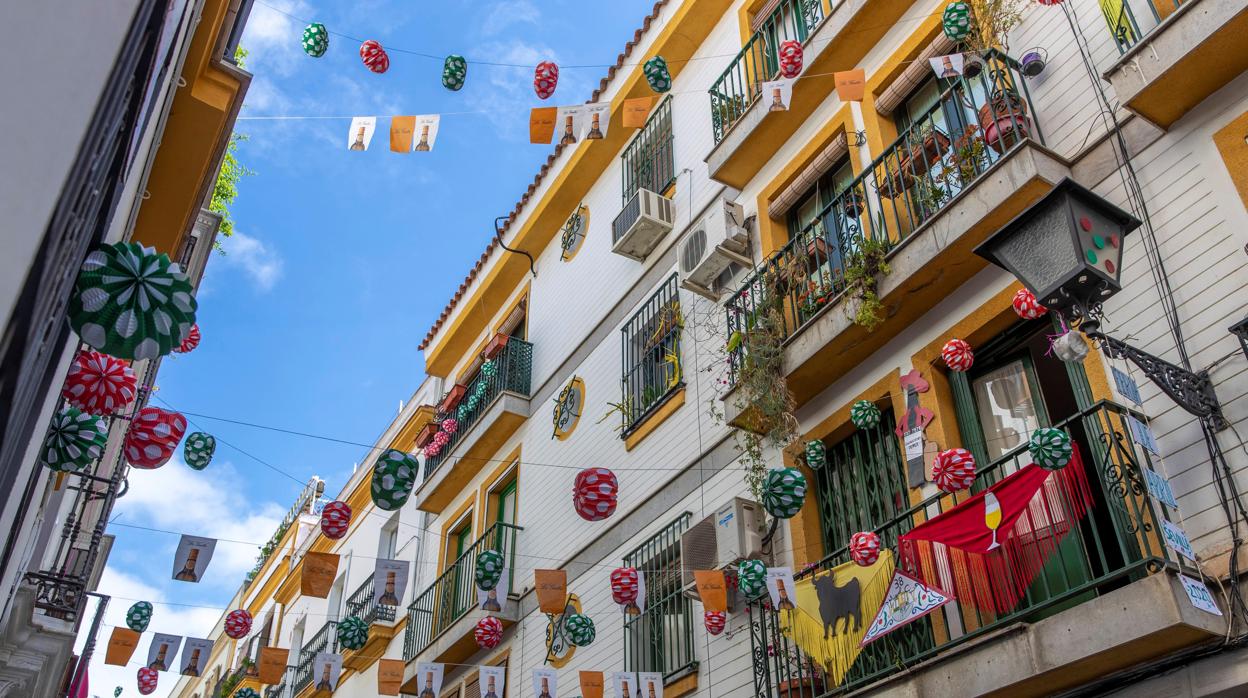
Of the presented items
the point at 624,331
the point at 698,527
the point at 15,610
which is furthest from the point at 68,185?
the point at 624,331

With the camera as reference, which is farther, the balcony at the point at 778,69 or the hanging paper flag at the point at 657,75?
the hanging paper flag at the point at 657,75

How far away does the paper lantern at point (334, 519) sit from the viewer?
35.8 ft

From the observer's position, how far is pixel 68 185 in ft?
13.2

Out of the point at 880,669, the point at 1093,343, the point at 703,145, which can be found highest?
the point at 703,145

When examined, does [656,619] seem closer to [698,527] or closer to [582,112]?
[698,527]

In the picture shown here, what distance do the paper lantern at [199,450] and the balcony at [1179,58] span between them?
329 inches

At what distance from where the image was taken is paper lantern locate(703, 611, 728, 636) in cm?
903

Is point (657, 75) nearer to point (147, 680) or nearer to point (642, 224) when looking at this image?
point (642, 224)

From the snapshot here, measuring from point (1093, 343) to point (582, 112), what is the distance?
19.5 ft

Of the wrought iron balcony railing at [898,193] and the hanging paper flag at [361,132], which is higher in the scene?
the hanging paper flag at [361,132]

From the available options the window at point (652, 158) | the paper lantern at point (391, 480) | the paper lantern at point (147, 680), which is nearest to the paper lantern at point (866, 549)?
the paper lantern at point (391, 480)

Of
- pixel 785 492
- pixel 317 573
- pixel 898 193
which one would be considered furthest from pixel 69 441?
pixel 898 193

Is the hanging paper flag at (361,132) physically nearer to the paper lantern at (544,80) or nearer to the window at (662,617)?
the paper lantern at (544,80)

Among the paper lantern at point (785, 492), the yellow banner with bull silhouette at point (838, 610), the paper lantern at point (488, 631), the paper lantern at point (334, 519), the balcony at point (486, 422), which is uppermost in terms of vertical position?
the balcony at point (486, 422)
